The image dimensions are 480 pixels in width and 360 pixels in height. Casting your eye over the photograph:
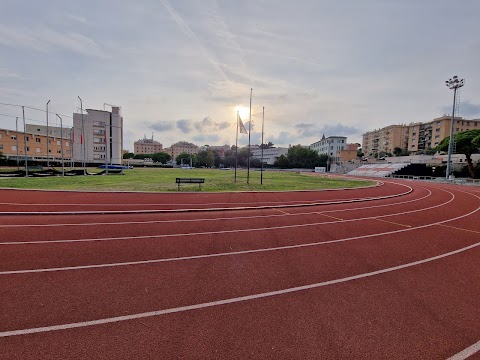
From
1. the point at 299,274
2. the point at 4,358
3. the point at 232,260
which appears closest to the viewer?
the point at 4,358

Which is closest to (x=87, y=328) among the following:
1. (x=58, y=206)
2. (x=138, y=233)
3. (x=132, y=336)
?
(x=132, y=336)

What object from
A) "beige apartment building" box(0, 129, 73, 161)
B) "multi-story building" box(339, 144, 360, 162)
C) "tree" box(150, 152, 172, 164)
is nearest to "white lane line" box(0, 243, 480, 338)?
"beige apartment building" box(0, 129, 73, 161)

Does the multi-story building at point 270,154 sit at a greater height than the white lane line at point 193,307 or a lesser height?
greater

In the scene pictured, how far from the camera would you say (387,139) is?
4461 inches

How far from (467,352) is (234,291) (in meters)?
3.28

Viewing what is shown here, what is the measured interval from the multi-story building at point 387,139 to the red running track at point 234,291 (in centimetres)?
11814

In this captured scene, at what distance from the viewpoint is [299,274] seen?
203 inches

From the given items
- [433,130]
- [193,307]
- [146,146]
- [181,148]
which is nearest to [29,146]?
[193,307]

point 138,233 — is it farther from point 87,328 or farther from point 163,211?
point 87,328

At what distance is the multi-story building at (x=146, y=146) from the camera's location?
17145cm

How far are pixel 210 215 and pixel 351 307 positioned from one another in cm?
721

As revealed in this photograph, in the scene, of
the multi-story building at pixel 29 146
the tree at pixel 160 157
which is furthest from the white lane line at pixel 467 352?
the tree at pixel 160 157

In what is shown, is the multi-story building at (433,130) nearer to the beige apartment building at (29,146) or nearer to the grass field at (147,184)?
the grass field at (147,184)

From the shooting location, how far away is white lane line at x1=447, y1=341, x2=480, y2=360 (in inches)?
119
